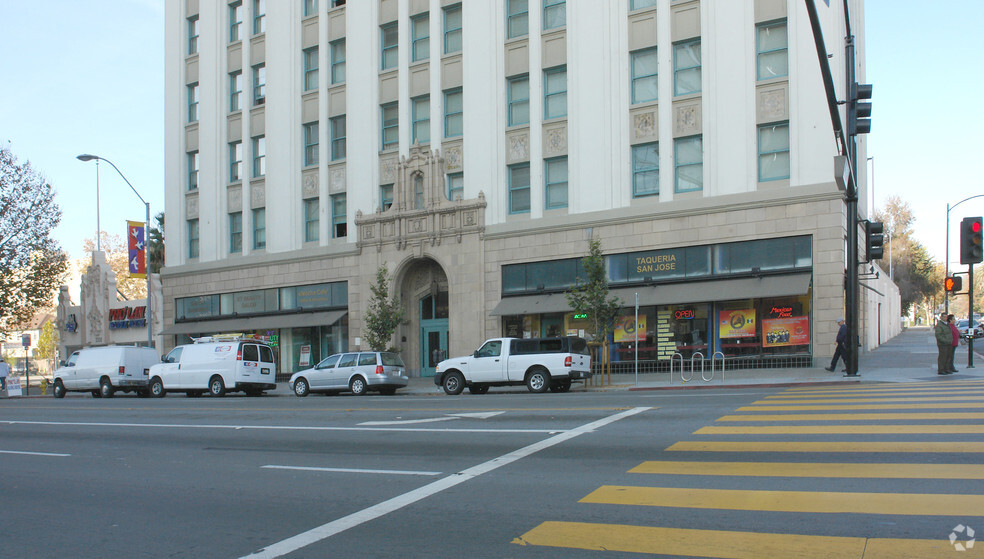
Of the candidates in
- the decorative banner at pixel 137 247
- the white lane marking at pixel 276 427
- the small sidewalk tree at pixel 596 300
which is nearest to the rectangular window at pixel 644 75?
the small sidewalk tree at pixel 596 300

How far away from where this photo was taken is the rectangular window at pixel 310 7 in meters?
35.4

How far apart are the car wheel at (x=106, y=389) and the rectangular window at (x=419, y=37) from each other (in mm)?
17369

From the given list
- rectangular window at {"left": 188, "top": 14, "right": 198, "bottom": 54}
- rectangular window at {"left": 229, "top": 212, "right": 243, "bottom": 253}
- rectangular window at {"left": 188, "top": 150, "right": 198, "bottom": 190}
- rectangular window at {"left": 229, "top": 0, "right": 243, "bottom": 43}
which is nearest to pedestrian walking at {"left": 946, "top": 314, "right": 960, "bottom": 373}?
rectangular window at {"left": 229, "top": 212, "right": 243, "bottom": 253}

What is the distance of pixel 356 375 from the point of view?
25.3 meters

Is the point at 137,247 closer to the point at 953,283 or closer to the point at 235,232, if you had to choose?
the point at 235,232

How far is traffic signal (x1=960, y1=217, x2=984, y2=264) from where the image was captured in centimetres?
2088

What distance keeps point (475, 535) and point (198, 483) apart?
4408 mm

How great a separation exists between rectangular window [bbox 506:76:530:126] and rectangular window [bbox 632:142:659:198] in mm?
4576

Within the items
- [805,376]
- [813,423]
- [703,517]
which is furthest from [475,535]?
[805,376]

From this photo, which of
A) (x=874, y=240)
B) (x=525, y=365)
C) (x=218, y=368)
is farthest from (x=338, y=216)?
(x=874, y=240)

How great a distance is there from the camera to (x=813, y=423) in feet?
36.7

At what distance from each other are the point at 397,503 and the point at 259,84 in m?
33.1

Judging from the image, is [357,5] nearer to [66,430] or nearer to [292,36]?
[292,36]

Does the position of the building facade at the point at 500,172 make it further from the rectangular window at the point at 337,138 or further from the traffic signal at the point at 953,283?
the traffic signal at the point at 953,283
